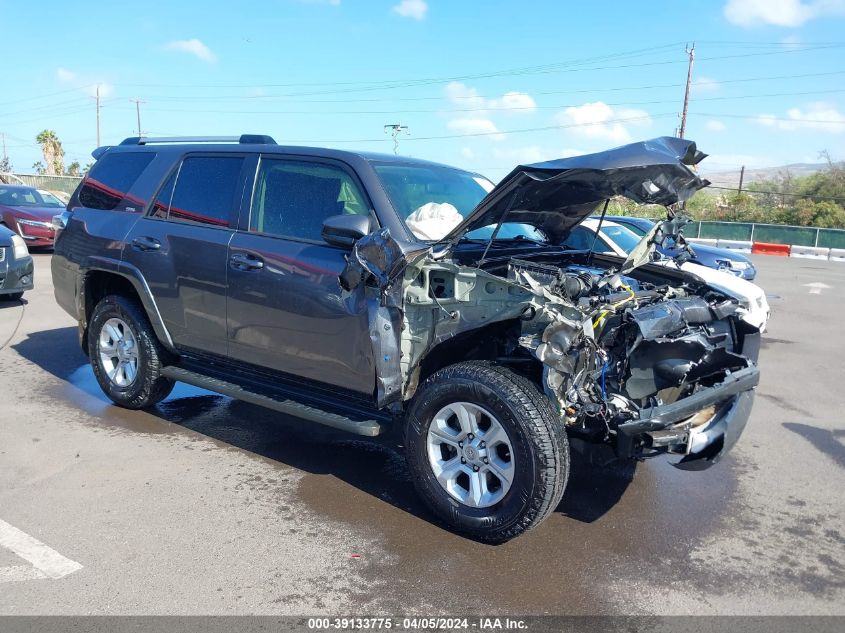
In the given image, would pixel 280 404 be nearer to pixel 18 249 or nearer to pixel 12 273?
pixel 12 273

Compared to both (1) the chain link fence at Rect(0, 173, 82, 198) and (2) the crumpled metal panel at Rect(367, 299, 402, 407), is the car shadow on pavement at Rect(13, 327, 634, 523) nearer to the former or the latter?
(2) the crumpled metal panel at Rect(367, 299, 402, 407)

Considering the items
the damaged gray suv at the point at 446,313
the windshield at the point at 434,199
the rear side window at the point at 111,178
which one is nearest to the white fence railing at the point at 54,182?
the rear side window at the point at 111,178

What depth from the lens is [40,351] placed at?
747cm

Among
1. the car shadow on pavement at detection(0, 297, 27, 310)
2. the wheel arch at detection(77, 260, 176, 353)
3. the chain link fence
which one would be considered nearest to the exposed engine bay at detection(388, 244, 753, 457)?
the wheel arch at detection(77, 260, 176, 353)

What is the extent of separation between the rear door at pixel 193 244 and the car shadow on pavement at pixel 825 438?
4470mm

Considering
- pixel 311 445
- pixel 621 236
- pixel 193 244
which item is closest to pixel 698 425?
pixel 311 445

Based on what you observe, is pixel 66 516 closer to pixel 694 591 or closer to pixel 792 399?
pixel 694 591

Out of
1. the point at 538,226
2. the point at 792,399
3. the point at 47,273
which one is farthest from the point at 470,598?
the point at 47,273

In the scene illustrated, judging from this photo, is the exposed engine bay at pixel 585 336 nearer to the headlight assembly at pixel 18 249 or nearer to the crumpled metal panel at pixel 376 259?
the crumpled metal panel at pixel 376 259

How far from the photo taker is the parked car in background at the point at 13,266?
9.48m

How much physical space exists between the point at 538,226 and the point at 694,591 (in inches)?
103

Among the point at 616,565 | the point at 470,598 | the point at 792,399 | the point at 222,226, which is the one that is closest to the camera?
the point at 470,598

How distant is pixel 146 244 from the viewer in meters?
5.11

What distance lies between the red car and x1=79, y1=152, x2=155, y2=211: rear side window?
1127cm
